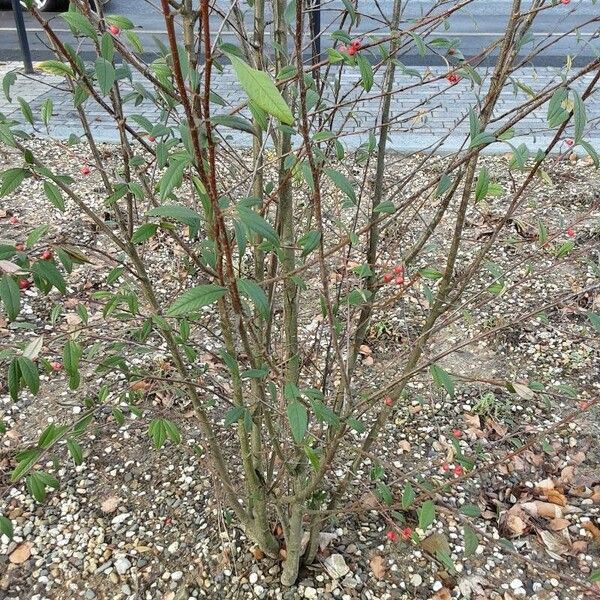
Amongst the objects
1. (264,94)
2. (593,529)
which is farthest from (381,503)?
(264,94)

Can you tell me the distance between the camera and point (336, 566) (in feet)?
6.21

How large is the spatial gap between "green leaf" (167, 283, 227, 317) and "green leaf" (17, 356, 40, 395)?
267 mm

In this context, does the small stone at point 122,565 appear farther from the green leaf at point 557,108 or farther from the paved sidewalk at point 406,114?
the paved sidewalk at point 406,114

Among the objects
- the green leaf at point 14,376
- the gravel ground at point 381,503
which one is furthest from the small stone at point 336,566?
the green leaf at point 14,376

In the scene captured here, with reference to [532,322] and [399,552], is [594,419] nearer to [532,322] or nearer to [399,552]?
[532,322]

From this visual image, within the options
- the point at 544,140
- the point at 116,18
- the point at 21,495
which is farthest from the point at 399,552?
the point at 544,140

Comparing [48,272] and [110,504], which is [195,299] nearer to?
[48,272]

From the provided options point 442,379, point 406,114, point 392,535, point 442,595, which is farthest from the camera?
point 406,114

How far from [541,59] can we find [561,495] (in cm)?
630

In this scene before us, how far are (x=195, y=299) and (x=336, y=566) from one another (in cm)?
126

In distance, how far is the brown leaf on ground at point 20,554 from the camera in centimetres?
192

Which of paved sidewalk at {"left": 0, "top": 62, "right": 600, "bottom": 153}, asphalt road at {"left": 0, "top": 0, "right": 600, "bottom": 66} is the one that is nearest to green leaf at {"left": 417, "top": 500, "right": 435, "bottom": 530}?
paved sidewalk at {"left": 0, "top": 62, "right": 600, "bottom": 153}

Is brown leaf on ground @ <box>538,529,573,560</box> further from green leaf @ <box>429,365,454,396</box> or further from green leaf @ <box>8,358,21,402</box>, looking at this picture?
green leaf @ <box>8,358,21,402</box>

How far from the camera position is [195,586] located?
185 centimetres
